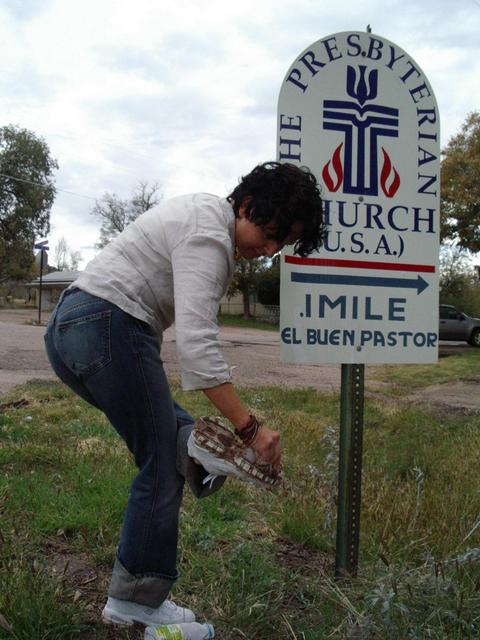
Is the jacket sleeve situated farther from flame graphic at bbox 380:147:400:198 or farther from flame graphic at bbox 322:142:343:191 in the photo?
flame graphic at bbox 380:147:400:198

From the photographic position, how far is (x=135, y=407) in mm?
2154

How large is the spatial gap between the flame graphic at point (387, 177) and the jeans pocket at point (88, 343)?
1.26 meters

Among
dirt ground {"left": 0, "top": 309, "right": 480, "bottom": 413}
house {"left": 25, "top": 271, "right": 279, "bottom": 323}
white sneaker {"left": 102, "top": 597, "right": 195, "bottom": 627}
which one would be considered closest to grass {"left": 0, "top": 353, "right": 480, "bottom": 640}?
white sneaker {"left": 102, "top": 597, "right": 195, "bottom": 627}

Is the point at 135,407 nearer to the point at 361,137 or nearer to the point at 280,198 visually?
the point at 280,198

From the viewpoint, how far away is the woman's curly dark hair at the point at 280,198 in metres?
2.15

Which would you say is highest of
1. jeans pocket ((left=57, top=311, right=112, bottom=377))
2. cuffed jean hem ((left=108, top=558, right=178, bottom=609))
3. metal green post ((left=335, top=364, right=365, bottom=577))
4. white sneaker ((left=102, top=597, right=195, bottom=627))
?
jeans pocket ((left=57, top=311, right=112, bottom=377))

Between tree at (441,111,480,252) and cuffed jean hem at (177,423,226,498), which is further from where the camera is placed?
tree at (441,111,480,252)

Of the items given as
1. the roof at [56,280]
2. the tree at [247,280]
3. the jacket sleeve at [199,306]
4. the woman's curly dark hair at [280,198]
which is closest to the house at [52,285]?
the roof at [56,280]

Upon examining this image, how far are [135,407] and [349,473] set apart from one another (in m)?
0.98

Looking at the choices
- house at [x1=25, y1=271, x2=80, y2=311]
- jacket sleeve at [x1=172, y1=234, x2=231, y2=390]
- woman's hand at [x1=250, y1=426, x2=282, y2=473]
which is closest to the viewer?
jacket sleeve at [x1=172, y1=234, x2=231, y2=390]

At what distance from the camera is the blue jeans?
2.12 metres

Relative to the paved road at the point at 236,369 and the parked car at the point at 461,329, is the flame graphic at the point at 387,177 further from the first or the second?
the parked car at the point at 461,329

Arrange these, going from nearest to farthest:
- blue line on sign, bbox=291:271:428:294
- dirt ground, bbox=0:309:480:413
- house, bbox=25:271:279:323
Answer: blue line on sign, bbox=291:271:428:294 < dirt ground, bbox=0:309:480:413 < house, bbox=25:271:279:323

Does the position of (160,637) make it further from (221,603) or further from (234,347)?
(234,347)
